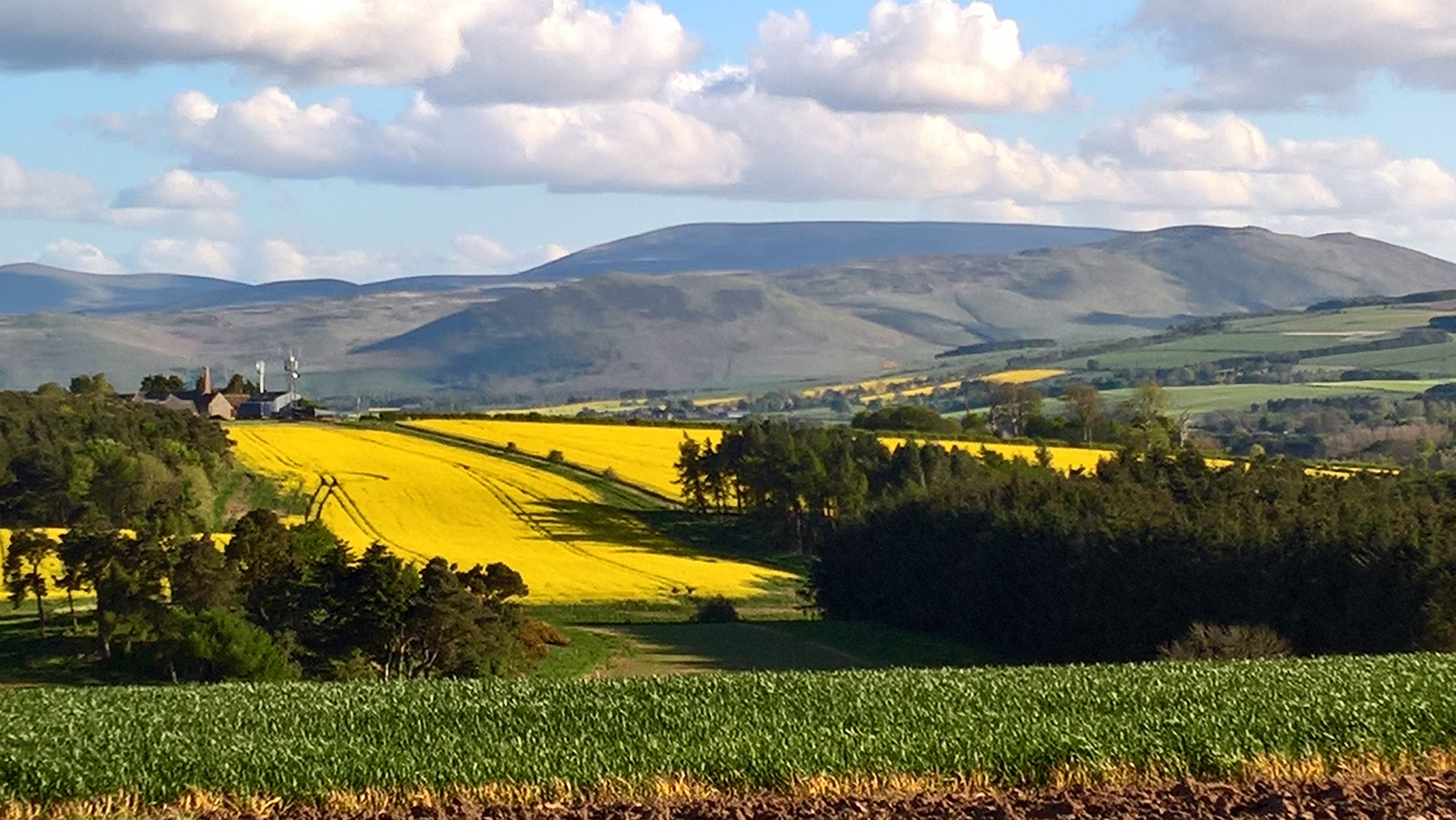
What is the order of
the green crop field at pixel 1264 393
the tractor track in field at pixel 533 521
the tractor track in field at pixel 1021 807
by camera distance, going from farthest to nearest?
the green crop field at pixel 1264 393 → the tractor track in field at pixel 533 521 → the tractor track in field at pixel 1021 807

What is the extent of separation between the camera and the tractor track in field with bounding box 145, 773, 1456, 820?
17.3 m

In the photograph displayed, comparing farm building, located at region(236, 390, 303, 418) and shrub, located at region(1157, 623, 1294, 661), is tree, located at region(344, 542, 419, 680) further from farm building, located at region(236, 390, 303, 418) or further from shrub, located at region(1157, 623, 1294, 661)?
farm building, located at region(236, 390, 303, 418)

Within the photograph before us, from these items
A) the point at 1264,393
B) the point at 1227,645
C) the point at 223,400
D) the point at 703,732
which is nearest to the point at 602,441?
the point at 223,400

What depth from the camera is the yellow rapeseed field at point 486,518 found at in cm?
6925

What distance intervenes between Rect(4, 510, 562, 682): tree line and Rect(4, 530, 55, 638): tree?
1.37ft

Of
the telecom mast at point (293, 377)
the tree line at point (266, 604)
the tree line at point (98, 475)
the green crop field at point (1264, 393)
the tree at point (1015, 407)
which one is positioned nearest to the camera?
the tree line at point (266, 604)

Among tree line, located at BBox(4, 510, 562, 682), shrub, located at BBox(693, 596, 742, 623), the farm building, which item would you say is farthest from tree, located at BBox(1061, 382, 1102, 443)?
tree line, located at BBox(4, 510, 562, 682)

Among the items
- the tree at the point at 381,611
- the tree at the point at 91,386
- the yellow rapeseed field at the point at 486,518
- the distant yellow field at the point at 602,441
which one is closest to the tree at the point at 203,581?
the tree at the point at 381,611

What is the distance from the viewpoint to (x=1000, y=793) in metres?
18.9

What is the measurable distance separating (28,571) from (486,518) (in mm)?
26106

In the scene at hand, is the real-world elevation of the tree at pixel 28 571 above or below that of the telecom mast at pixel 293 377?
below

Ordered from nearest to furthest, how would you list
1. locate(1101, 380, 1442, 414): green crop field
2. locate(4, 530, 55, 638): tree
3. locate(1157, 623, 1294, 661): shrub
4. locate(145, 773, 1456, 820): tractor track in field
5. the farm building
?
1. locate(145, 773, 1456, 820): tractor track in field
2. locate(1157, 623, 1294, 661): shrub
3. locate(4, 530, 55, 638): tree
4. the farm building
5. locate(1101, 380, 1442, 414): green crop field

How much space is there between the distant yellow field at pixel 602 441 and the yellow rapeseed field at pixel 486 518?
2.97m

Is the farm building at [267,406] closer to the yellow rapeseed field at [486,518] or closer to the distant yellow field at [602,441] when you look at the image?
the distant yellow field at [602,441]
